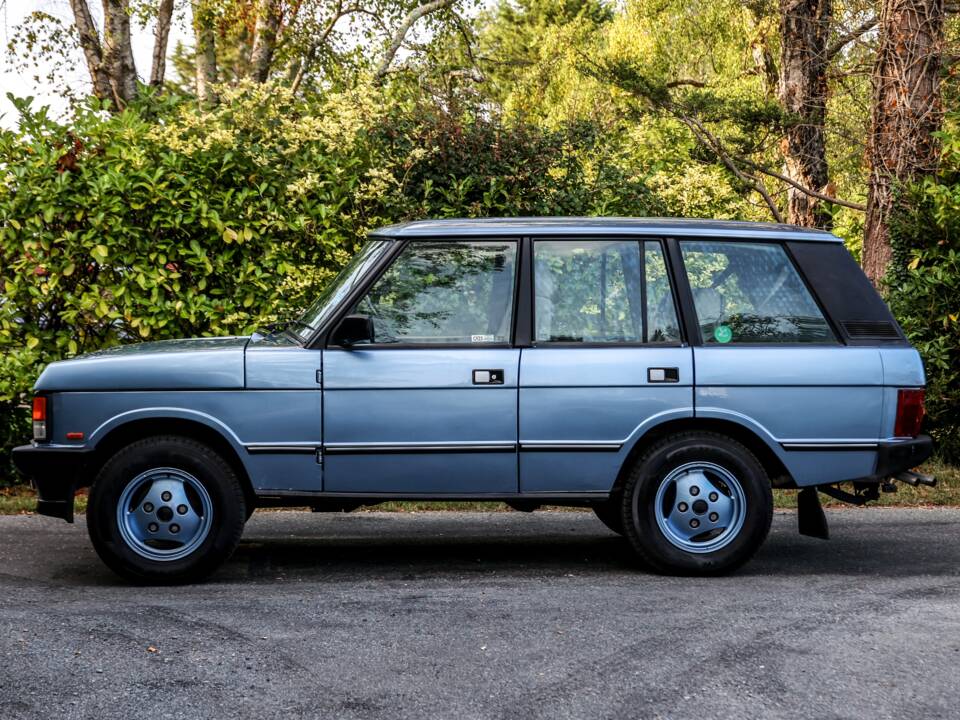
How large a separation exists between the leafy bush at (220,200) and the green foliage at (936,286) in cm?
236

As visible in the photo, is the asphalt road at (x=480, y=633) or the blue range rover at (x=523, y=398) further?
the blue range rover at (x=523, y=398)

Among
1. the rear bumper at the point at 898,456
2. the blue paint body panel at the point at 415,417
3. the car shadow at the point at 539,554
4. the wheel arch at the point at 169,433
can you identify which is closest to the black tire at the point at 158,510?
the wheel arch at the point at 169,433

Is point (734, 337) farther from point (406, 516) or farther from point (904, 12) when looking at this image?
point (904, 12)

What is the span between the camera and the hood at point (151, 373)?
256 inches

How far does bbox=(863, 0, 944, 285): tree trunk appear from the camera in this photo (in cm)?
1188

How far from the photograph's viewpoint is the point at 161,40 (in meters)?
18.5

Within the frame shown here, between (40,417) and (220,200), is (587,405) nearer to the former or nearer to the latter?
(40,417)

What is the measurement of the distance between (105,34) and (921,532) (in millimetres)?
12555

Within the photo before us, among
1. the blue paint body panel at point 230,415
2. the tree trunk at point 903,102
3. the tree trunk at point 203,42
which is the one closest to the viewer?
the blue paint body panel at point 230,415

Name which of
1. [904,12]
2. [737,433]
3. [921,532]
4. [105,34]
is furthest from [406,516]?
[105,34]

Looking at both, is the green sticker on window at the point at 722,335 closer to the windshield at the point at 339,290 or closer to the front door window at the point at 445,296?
the front door window at the point at 445,296

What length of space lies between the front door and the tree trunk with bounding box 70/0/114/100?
35.5 feet

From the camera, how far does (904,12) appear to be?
1203 cm

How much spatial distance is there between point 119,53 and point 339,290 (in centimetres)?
1061
